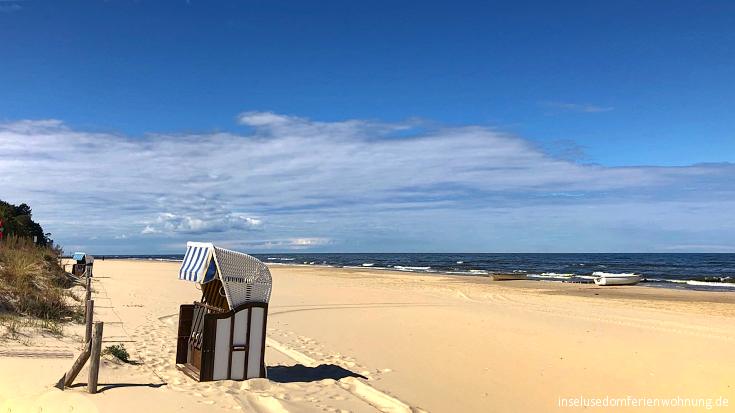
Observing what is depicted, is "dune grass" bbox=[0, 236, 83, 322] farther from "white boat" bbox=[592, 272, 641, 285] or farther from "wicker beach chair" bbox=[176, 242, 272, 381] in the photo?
"white boat" bbox=[592, 272, 641, 285]

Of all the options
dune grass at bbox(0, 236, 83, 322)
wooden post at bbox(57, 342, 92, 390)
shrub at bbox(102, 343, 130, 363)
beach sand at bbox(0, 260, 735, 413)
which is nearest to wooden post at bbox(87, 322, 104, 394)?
beach sand at bbox(0, 260, 735, 413)

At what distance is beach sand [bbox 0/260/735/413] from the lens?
22.2 feet

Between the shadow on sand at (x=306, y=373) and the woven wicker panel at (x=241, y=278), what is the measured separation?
1.30 meters

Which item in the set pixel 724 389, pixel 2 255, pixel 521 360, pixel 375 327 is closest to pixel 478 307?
pixel 375 327

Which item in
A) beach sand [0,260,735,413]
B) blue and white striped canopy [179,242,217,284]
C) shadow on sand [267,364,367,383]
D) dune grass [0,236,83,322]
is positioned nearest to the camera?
beach sand [0,260,735,413]

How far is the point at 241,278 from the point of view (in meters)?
7.61

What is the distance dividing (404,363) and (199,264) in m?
3.95

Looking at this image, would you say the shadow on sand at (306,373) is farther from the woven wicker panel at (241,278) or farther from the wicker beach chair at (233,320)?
the woven wicker panel at (241,278)

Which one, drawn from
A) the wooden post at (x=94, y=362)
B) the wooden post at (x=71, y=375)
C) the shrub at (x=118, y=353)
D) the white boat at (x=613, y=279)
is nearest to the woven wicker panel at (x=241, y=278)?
the wooden post at (x=94, y=362)

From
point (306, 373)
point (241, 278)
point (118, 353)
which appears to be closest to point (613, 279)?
point (306, 373)

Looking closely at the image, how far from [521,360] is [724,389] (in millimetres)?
3070

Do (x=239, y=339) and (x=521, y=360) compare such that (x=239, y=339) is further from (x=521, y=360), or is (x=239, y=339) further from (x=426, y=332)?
(x=426, y=332)

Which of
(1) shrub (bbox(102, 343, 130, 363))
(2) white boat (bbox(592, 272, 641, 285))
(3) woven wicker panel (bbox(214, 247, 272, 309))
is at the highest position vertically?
(3) woven wicker panel (bbox(214, 247, 272, 309))

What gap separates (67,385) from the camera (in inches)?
257
